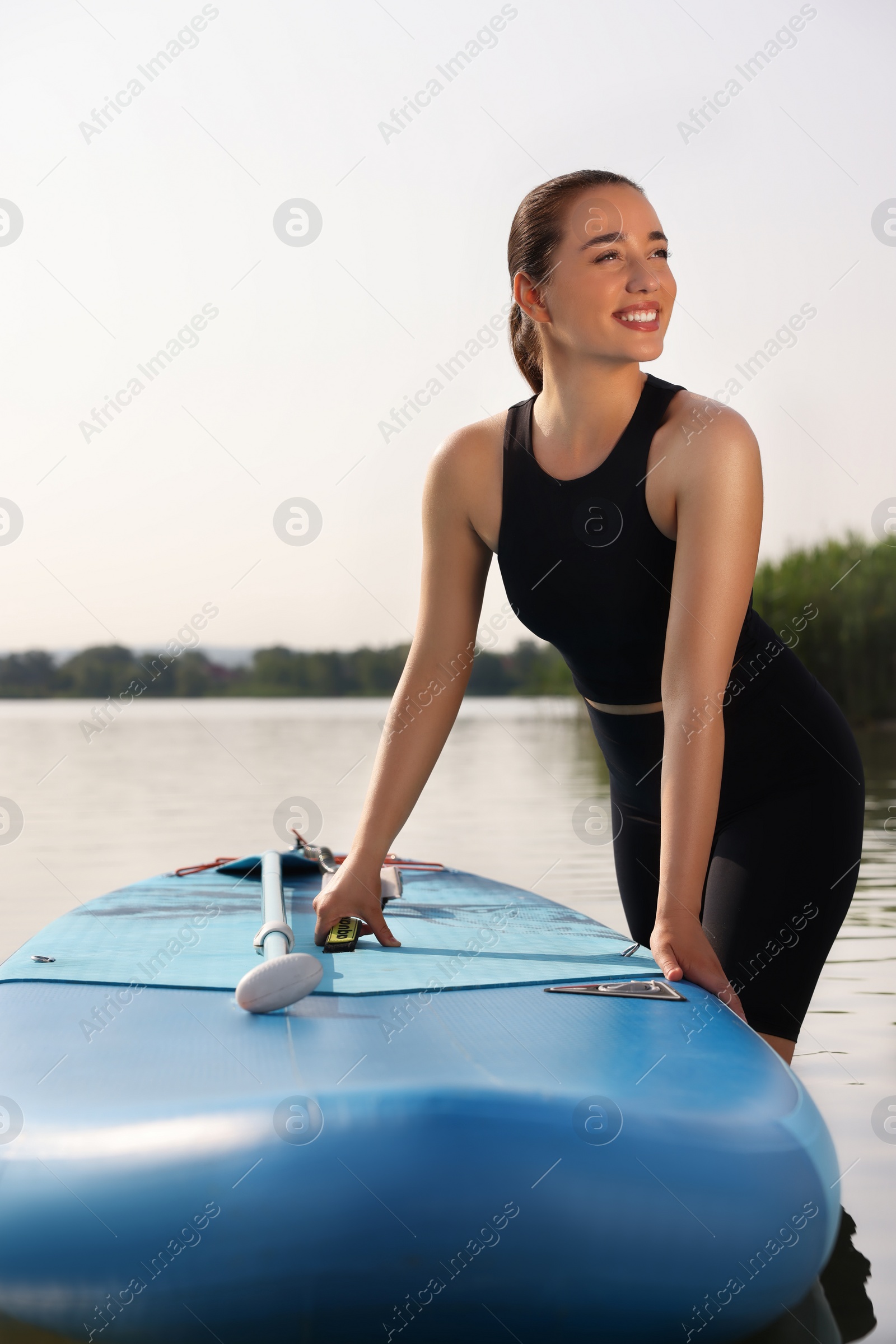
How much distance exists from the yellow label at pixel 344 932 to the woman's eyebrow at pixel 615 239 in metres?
0.98

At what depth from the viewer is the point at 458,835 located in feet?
20.3

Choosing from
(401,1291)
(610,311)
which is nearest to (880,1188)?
(401,1291)

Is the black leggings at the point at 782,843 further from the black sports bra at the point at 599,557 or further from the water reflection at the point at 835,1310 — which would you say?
the water reflection at the point at 835,1310

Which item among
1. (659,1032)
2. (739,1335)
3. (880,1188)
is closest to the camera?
(739,1335)

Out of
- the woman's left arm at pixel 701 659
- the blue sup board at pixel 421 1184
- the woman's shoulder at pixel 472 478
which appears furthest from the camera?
the woman's shoulder at pixel 472 478

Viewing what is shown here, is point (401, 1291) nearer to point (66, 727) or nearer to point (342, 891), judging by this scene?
point (342, 891)

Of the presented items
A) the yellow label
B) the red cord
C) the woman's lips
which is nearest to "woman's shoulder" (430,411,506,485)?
the woman's lips

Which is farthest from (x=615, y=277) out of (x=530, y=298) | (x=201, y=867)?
(x=201, y=867)

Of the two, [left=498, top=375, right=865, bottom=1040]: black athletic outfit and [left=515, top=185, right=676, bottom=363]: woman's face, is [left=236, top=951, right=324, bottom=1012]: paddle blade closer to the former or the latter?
[left=498, top=375, right=865, bottom=1040]: black athletic outfit

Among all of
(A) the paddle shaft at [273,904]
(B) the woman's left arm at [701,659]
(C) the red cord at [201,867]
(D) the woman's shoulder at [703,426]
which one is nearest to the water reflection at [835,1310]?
(B) the woman's left arm at [701,659]

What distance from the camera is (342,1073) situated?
3.82 ft

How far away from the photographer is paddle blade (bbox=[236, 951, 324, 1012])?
55.3 inches

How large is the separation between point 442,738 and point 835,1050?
1.45 metres

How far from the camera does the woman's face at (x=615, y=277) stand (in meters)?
1.47
